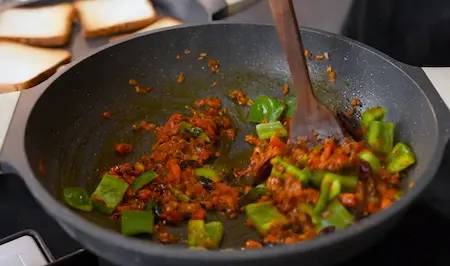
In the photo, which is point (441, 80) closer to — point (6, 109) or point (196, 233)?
point (196, 233)

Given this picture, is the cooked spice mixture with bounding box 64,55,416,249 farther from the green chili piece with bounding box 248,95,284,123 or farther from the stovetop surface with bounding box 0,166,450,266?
the stovetop surface with bounding box 0,166,450,266

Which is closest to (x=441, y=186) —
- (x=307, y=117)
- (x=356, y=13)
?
(x=307, y=117)

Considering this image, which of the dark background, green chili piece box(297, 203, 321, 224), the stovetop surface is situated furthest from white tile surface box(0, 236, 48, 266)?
the dark background

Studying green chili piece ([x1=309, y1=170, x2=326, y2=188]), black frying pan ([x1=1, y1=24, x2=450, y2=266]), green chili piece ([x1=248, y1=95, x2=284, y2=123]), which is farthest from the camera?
green chili piece ([x1=248, y1=95, x2=284, y2=123])

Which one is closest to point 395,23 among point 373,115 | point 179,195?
point 373,115

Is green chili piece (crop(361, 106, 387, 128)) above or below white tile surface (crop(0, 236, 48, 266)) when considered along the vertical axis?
below

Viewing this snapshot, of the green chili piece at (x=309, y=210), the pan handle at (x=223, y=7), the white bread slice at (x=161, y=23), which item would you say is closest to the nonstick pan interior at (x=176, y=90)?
the green chili piece at (x=309, y=210)
